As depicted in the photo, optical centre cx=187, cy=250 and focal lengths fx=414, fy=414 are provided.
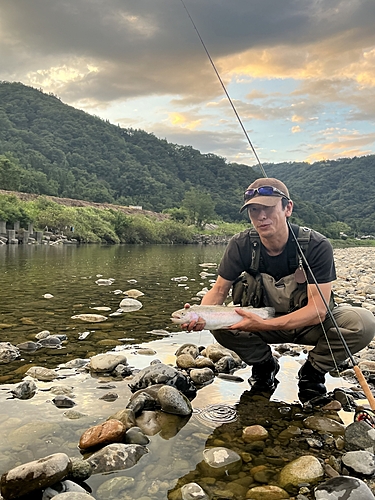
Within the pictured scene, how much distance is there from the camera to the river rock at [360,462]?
2.33 metres

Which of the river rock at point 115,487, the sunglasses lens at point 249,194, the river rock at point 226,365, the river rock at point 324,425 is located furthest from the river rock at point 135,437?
the sunglasses lens at point 249,194

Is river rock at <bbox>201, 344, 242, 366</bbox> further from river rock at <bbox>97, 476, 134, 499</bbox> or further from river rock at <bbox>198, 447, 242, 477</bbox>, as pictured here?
river rock at <bbox>97, 476, 134, 499</bbox>

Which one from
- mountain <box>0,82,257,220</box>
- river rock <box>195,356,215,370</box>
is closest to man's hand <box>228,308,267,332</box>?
river rock <box>195,356,215,370</box>

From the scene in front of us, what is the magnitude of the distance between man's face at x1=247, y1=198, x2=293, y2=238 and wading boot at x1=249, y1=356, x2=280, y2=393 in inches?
52.7

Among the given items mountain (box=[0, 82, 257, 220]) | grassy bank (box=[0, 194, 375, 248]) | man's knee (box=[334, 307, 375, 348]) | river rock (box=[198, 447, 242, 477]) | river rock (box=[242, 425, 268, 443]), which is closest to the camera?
river rock (box=[198, 447, 242, 477])

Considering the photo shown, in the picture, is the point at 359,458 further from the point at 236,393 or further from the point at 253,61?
the point at 253,61

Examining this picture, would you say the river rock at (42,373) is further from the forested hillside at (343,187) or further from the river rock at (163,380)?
the forested hillside at (343,187)

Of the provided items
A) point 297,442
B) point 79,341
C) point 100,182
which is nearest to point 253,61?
point 79,341

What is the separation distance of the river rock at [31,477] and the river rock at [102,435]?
461 millimetres

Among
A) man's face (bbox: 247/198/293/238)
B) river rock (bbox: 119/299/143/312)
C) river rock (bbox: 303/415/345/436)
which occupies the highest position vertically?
man's face (bbox: 247/198/293/238)

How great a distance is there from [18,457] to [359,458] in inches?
79.1

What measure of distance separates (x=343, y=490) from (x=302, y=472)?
343 millimetres

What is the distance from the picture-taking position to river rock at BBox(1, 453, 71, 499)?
2072mm

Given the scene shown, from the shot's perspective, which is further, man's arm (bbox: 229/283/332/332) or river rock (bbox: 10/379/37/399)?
man's arm (bbox: 229/283/332/332)
